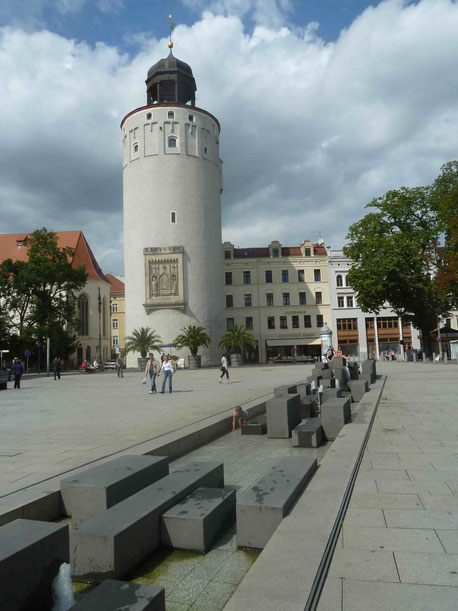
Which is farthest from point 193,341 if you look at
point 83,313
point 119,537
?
point 119,537

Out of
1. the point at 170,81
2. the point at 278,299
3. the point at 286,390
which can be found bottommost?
the point at 286,390

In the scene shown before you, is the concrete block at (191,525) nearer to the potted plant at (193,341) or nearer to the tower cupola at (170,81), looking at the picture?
the potted plant at (193,341)

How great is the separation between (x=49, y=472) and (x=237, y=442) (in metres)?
3.98

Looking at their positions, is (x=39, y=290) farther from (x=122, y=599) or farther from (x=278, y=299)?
(x=122, y=599)

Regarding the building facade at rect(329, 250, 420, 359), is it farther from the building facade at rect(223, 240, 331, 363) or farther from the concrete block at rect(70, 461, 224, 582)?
the concrete block at rect(70, 461, 224, 582)

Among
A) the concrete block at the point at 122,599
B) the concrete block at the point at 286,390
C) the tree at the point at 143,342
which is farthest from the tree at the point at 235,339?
the concrete block at the point at 122,599

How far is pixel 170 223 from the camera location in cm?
4897

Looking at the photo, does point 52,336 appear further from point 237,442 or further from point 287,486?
point 287,486

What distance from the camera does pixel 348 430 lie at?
8250mm

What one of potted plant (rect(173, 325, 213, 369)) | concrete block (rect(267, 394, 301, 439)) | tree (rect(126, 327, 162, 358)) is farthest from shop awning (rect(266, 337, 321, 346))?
concrete block (rect(267, 394, 301, 439))

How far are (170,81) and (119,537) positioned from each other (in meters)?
54.5

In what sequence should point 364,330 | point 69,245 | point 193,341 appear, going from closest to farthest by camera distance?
point 193,341
point 364,330
point 69,245

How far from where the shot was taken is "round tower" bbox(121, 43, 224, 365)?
48.4 m

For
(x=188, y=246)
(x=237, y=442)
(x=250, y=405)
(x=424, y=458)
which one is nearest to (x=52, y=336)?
(x=188, y=246)
